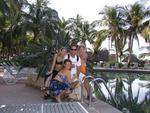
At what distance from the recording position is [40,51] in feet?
36.0

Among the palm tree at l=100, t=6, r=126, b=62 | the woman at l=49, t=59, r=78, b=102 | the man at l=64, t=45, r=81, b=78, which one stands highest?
the palm tree at l=100, t=6, r=126, b=62

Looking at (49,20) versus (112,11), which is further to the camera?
(112,11)

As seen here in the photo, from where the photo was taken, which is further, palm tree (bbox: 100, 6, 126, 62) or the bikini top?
palm tree (bbox: 100, 6, 126, 62)

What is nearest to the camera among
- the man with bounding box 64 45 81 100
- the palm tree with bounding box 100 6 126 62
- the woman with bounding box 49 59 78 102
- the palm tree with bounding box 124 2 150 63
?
the woman with bounding box 49 59 78 102

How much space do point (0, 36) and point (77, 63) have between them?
78.5ft

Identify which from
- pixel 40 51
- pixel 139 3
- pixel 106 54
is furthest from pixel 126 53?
pixel 40 51

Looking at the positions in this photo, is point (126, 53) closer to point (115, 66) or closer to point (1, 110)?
point (115, 66)

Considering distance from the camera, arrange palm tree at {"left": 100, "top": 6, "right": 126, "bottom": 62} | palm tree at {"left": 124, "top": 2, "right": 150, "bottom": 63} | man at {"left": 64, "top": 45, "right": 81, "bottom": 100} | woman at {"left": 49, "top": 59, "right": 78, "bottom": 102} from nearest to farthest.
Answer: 1. woman at {"left": 49, "top": 59, "right": 78, "bottom": 102}
2. man at {"left": 64, "top": 45, "right": 81, "bottom": 100}
3. palm tree at {"left": 124, "top": 2, "right": 150, "bottom": 63}
4. palm tree at {"left": 100, "top": 6, "right": 126, "bottom": 62}

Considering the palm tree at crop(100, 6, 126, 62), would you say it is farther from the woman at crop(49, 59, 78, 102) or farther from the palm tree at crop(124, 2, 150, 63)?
the woman at crop(49, 59, 78, 102)

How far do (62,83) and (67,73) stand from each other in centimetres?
28

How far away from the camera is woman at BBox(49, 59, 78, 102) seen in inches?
296

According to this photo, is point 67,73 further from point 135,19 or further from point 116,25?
point 116,25

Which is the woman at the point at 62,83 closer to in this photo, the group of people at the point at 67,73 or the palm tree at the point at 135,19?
the group of people at the point at 67,73

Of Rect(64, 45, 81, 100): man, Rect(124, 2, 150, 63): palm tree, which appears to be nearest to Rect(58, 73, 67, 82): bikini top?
Rect(64, 45, 81, 100): man
